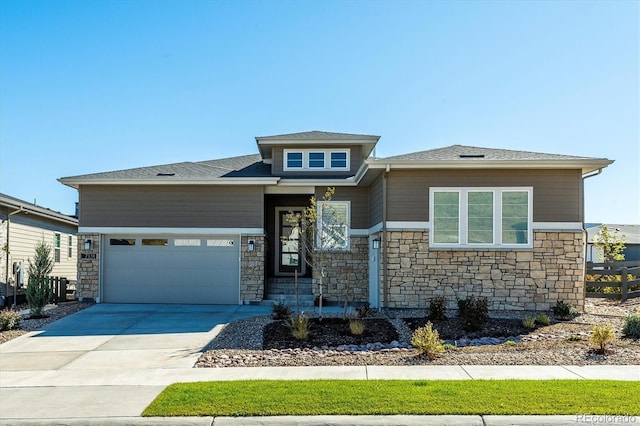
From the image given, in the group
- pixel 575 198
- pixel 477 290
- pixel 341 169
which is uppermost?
pixel 341 169

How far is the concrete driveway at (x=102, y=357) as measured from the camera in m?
6.33

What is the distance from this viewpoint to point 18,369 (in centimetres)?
831

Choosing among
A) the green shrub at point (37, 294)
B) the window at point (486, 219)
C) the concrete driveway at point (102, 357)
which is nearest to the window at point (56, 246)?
the concrete driveway at point (102, 357)

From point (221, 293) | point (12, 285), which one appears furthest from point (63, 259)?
point (221, 293)

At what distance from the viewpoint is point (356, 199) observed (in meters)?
15.9

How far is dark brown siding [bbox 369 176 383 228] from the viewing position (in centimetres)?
1373

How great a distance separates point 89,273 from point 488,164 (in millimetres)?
12010

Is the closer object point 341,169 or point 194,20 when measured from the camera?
point 194,20

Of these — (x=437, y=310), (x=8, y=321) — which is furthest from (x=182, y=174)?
(x=437, y=310)

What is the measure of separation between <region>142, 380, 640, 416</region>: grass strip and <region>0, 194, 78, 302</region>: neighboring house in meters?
12.6

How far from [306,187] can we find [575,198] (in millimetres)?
7573

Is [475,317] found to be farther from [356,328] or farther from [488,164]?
[488,164]

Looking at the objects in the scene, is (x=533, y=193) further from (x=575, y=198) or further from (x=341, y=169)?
(x=341, y=169)

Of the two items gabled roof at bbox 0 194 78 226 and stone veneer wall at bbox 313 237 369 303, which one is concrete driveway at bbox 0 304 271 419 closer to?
stone veneer wall at bbox 313 237 369 303
